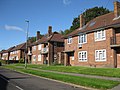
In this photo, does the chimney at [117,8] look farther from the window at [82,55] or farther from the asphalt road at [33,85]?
the asphalt road at [33,85]

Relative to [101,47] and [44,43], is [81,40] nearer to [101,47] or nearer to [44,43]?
[101,47]

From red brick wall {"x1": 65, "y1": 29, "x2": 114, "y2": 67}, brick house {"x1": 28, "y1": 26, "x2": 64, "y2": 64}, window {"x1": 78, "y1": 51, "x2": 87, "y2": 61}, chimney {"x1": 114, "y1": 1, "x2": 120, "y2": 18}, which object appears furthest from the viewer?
brick house {"x1": 28, "y1": 26, "x2": 64, "y2": 64}

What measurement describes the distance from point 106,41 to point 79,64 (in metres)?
8.20

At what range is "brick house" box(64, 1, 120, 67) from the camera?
28562mm

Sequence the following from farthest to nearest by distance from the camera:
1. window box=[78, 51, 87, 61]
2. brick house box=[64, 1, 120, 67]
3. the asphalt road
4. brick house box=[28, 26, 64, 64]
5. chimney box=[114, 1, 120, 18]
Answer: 1. brick house box=[28, 26, 64, 64]
2. window box=[78, 51, 87, 61]
3. chimney box=[114, 1, 120, 18]
4. brick house box=[64, 1, 120, 67]
5. the asphalt road

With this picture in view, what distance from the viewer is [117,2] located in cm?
3075

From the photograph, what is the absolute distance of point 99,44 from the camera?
103 ft

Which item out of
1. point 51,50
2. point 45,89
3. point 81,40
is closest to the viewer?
point 45,89

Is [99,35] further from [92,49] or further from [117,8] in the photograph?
[117,8]

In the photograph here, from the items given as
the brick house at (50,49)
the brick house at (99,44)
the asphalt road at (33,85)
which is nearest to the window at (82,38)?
the brick house at (99,44)

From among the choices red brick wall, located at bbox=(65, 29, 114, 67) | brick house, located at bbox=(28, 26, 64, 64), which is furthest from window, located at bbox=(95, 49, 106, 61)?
brick house, located at bbox=(28, 26, 64, 64)

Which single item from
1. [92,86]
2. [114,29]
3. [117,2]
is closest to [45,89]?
[92,86]

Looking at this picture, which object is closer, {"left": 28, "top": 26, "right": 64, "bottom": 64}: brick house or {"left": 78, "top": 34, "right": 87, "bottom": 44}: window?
{"left": 78, "top": 34, "right": 87, "bottom": 44}: window

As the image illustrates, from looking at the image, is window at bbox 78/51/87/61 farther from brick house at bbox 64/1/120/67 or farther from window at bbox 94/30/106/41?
window at bbox 94/30/106/41
